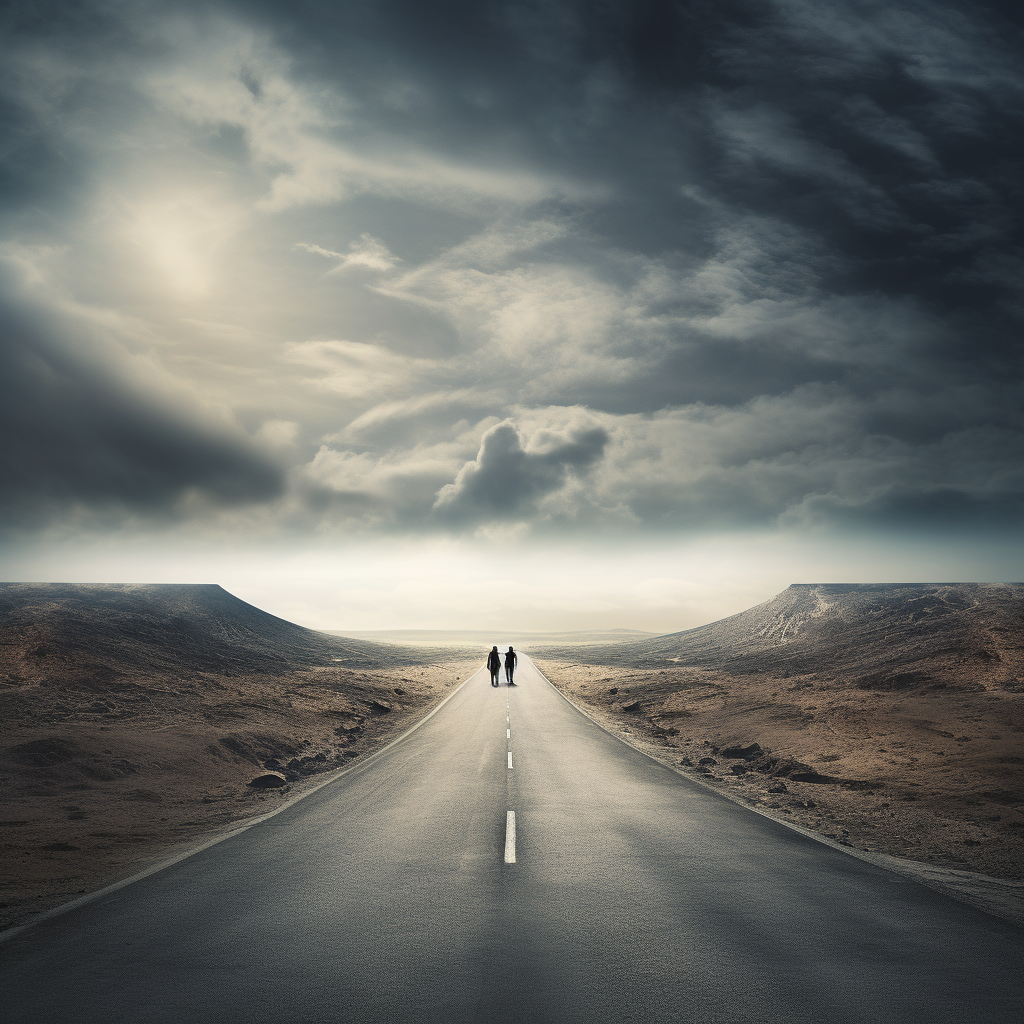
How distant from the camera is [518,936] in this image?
635cm

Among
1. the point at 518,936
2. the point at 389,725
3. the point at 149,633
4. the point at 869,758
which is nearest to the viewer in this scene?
the point at 518,936

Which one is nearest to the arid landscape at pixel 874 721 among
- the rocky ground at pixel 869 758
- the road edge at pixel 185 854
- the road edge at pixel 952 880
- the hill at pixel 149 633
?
the rocky ground at pixel 869 758

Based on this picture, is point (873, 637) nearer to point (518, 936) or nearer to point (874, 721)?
point (874, 721)

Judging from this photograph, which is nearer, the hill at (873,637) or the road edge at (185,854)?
the road edge at (185,854)

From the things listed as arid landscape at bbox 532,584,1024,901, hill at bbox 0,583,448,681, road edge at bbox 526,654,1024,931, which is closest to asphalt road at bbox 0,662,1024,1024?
road edge at bbox 526,654,1024,931

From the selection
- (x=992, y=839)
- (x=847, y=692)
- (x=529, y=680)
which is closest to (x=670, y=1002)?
(x=992, y=839)

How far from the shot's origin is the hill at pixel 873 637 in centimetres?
3284

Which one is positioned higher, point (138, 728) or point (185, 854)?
point (185, 854)

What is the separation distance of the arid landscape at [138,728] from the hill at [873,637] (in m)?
25.1

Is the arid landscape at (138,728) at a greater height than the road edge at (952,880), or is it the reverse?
the road edge at (952,880)

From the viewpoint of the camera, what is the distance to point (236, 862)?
29.6ft

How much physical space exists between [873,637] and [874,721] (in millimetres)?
28817

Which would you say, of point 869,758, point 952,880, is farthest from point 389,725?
point 952,880

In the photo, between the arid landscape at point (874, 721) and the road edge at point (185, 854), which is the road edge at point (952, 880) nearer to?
the arid landscape at point (874, 721)
